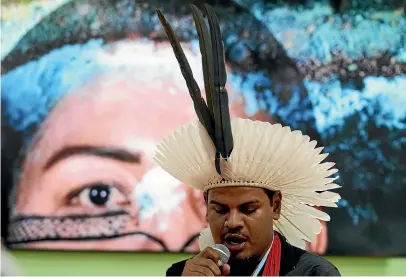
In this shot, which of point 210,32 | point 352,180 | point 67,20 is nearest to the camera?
point 210,32

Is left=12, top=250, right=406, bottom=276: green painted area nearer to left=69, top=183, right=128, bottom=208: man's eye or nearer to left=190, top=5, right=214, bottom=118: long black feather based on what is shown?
left=69, top=183, right=128, bottom=208: man's eye

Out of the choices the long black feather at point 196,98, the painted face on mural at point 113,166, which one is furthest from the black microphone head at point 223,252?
the painted face on mural at point 113,166

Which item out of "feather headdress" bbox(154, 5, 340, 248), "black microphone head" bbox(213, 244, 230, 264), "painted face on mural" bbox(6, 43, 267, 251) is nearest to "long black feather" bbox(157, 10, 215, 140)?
"feather headdress" bbox(154, 5, 340, 248)

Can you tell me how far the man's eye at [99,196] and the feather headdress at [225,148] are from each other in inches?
34.7

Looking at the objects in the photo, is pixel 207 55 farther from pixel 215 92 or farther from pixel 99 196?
pixel 99 196

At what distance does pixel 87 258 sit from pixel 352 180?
108 centimetres

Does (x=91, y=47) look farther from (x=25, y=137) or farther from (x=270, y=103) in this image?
(x=270, y=103)

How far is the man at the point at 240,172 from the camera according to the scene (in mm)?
1285

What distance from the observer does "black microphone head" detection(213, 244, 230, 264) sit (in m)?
1.23

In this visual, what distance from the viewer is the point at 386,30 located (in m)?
2.34

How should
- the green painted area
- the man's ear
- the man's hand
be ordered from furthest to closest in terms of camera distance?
the green painted area, the man's ear, the man's hand

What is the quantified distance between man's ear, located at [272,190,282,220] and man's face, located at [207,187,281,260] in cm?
4

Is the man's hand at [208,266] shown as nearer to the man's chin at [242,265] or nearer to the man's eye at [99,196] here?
the man's chin at [242,265]

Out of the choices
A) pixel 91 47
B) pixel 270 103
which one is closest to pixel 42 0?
pixel 91 47
